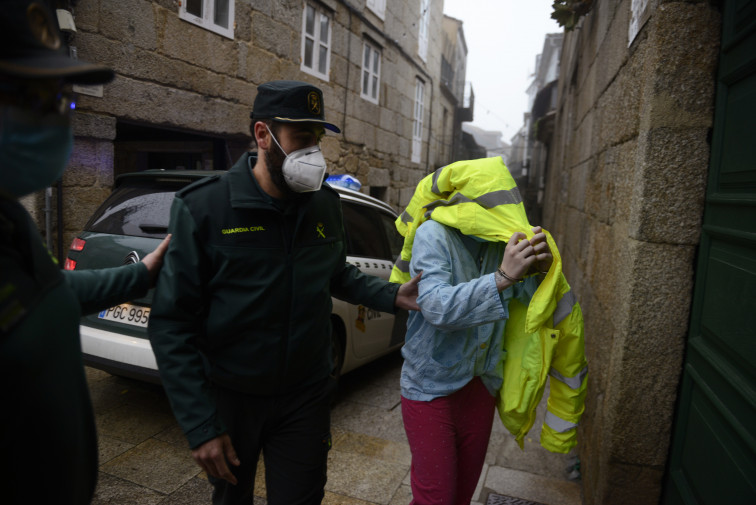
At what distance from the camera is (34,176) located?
96 centimetres

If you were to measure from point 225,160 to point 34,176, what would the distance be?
7.28 meters

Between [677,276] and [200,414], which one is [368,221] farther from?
[200,414]

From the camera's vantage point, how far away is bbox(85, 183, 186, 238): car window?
3570mm

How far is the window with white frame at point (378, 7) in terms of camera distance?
11.1 metres

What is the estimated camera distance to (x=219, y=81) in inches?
279

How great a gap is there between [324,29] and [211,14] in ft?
10.3

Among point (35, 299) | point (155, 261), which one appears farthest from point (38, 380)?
point (155, 261)

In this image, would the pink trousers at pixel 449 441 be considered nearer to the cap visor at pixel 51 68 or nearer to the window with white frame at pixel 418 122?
the cap visor at pixel 51 68

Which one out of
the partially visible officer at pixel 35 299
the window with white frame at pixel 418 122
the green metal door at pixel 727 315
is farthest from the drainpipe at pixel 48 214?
the window with white frame at pixel 418 122

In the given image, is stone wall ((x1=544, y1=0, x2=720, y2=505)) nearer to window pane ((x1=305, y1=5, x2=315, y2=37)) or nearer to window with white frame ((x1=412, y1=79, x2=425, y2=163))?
window pane ((x1=305, y1=5, x2=315, y2=37))

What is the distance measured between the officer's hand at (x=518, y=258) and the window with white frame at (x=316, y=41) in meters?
7.94

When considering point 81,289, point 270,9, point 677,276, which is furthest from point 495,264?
point 270,9

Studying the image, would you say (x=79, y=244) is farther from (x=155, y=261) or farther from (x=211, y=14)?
(x=211, y=14)

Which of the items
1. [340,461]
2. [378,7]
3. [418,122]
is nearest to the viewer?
[340,461]
